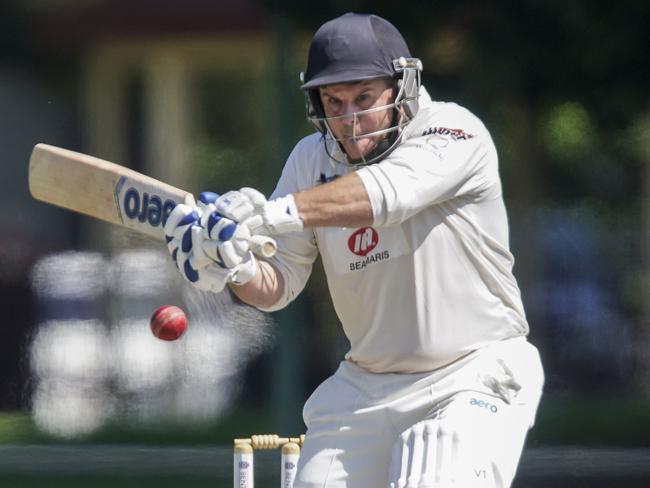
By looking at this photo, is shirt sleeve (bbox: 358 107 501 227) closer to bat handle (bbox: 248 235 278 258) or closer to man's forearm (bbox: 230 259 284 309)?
bat handle (bbox: 248 235 278 258)

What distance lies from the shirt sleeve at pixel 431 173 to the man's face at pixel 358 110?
93mm

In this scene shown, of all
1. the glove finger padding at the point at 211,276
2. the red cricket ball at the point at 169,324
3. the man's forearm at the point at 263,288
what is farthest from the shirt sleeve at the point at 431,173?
the red cricket ball at the point at 169,324

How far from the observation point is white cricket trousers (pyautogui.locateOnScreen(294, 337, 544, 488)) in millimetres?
3518

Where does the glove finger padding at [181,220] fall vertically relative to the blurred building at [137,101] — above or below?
below

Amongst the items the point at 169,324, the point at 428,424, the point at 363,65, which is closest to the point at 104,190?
the point at 169,324

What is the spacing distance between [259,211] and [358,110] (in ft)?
1.63

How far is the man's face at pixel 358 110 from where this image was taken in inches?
147

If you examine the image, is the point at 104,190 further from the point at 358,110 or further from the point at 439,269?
the point at 439,269

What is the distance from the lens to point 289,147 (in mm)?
7109

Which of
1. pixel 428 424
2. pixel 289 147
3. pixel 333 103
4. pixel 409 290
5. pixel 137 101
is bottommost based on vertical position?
pixel 428 424

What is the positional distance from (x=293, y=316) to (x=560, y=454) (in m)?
1.34

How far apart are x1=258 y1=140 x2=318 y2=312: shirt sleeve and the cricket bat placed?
0.91 ft

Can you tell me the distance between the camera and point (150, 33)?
23.6ft

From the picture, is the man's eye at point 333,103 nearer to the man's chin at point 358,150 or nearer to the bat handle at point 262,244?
the man's chin at point 358,150
